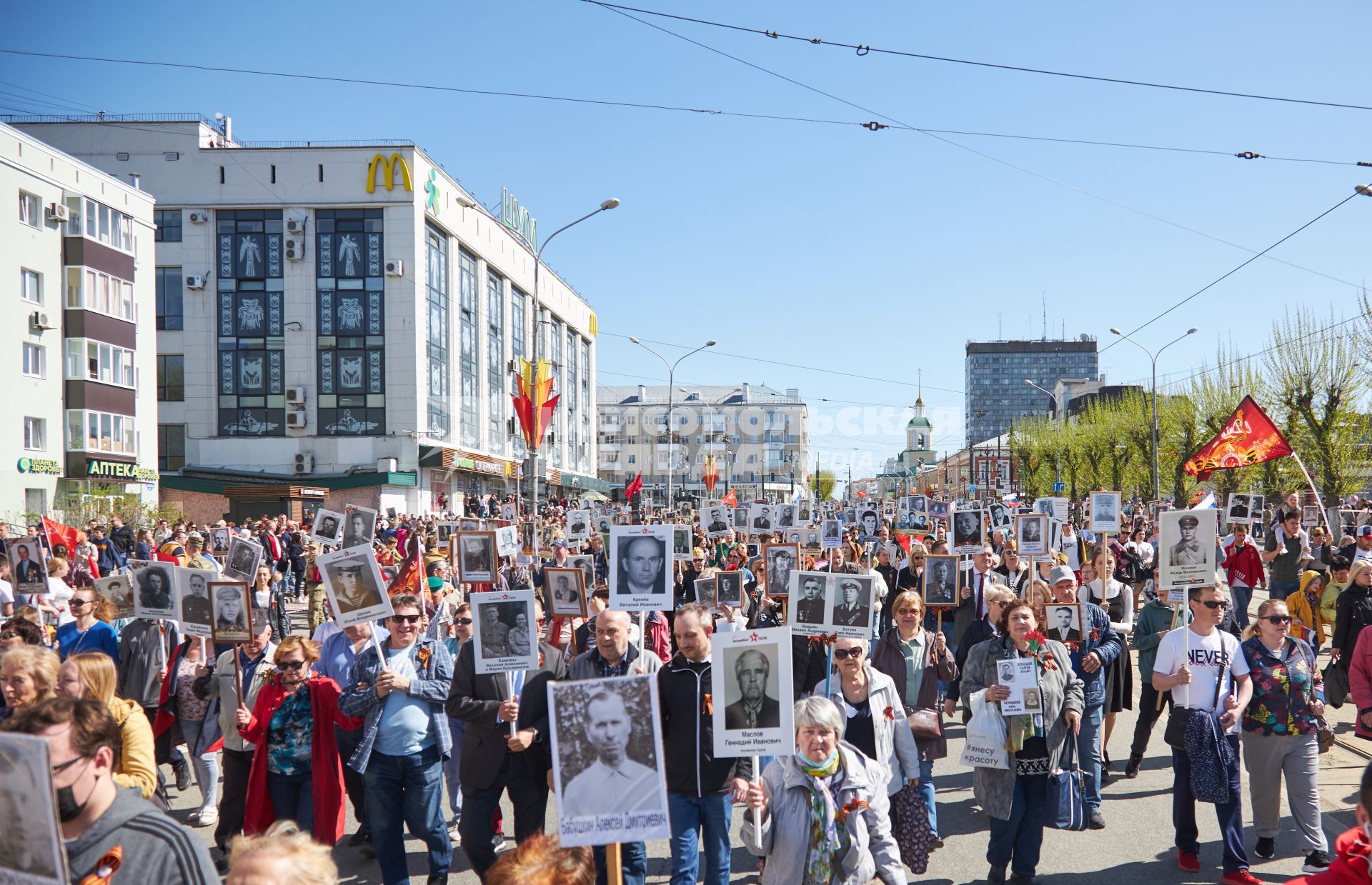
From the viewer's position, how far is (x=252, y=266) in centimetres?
5131

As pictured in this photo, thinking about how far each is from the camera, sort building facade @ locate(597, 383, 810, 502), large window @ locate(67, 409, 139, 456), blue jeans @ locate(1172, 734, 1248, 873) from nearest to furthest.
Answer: blue jeans @ locate(1172, 734, 1248, 873) < large window @ locate(67, 409, 139, 456) < building facade @ locate(597, 383, 810, 502)

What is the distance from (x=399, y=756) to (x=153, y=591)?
3477 mm

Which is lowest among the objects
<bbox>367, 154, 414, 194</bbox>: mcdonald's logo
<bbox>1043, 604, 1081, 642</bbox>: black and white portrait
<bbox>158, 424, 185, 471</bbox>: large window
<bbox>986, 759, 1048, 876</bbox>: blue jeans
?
<bbox>986, 759, 1048, 876</bbox>: blue jeans

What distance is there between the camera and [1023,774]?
254 inches

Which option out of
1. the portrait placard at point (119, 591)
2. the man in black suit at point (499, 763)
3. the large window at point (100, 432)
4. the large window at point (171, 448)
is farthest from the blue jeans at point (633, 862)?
the large window at point (171, 448)

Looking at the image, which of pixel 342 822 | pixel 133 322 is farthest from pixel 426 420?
pixel 342 822

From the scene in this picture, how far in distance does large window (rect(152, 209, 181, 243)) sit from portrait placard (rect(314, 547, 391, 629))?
5027cm

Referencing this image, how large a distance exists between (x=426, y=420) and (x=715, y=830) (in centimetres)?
4883

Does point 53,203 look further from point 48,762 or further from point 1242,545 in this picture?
point 48,762

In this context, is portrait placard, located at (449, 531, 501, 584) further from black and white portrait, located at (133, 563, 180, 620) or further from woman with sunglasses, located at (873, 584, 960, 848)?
woman with sunglasses, located at (873, 584, 960, 848)

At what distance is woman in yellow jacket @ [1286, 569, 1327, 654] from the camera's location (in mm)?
12508

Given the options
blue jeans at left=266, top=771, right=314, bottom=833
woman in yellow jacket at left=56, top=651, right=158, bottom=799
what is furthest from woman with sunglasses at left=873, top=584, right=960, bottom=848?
woman in yellow jacket at left=56, top=651, right=158, bottom=799

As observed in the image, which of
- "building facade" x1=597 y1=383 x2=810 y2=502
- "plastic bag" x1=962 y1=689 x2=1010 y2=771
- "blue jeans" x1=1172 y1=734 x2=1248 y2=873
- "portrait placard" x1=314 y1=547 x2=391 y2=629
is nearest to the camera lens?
"plastic bag" x1=962 y1=689 x2=1010 y2=771

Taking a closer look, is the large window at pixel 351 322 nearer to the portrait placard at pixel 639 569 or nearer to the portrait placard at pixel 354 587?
the portrait placard at pixel 639 569
